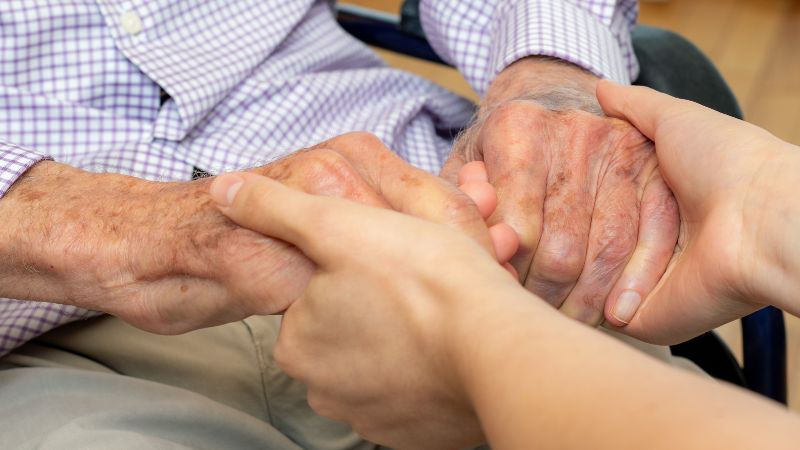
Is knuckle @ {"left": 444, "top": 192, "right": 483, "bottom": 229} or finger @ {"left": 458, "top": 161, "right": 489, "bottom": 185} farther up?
knuckle @ {"left": 444, "top": 192, "right": 483, "bottom": 229}

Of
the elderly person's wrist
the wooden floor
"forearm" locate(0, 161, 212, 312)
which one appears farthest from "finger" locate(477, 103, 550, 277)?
the wooden floor

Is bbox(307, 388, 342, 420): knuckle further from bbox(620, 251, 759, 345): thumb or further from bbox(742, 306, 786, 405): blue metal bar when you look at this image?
bbox(742, 306, 786, 405): blue metal bar

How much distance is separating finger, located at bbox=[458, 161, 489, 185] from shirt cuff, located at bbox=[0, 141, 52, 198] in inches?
17.5

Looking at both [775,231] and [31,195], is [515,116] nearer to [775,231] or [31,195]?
[775,231]

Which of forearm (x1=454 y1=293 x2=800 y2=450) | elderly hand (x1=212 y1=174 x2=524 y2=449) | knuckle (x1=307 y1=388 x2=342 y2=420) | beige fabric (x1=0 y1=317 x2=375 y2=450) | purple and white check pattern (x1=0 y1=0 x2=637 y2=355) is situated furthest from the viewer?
purple and white check pattern (x1=0 y1=0 x2=637 y2=355)

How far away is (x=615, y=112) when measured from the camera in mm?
976

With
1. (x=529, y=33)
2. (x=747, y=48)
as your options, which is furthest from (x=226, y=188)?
(x=747, y=48)

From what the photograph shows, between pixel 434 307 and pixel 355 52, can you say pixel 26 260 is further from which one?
pixel 355 52

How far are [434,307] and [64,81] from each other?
2.31 ft

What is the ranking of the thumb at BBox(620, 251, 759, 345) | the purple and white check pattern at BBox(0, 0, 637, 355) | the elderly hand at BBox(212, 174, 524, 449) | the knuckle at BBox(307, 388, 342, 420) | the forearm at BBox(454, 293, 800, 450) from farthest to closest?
the purple and white check pattern at BBox(0, 0, 637, 355) → the thumb at BBox(620, 251, 759, 345) → the knuckle at BBox(307, 388, 342, 420) → the elderly hand at BBox(212, 174, 524, 449) → the forearm at BBox(454, 293, 800, 450)

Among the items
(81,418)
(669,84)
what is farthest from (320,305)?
(669,84)

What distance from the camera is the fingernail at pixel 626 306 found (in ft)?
2.94

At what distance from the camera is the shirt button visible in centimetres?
108

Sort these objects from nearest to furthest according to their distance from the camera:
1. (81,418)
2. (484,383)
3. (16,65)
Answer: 1. (484,383)
2. (81,418)
3. (16,65)
